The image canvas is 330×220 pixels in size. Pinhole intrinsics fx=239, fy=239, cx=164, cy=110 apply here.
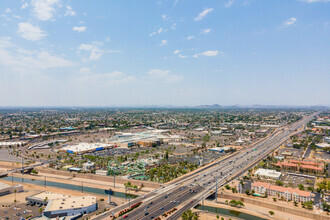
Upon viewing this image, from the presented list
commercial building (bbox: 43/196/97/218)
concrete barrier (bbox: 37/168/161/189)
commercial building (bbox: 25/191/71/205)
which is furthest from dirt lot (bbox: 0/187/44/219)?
concrete barrier (bbox: 37/168/161/189)

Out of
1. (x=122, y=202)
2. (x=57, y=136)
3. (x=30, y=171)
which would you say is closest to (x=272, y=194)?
(x=122, y=202)

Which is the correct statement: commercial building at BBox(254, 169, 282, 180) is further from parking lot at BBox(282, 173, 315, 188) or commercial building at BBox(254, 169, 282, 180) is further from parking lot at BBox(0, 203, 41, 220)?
parking lot at BBox(0, 203, 41, 220)

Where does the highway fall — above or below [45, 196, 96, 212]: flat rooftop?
below

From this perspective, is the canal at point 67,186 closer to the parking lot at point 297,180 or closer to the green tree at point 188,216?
the green tree at point 188,216

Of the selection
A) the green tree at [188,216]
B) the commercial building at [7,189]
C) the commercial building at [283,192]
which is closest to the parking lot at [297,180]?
the commercial building at [283,192]

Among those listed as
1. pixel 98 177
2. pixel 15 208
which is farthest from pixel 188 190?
pixel 15 208

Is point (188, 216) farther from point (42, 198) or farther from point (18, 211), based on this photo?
point (18, 211)
